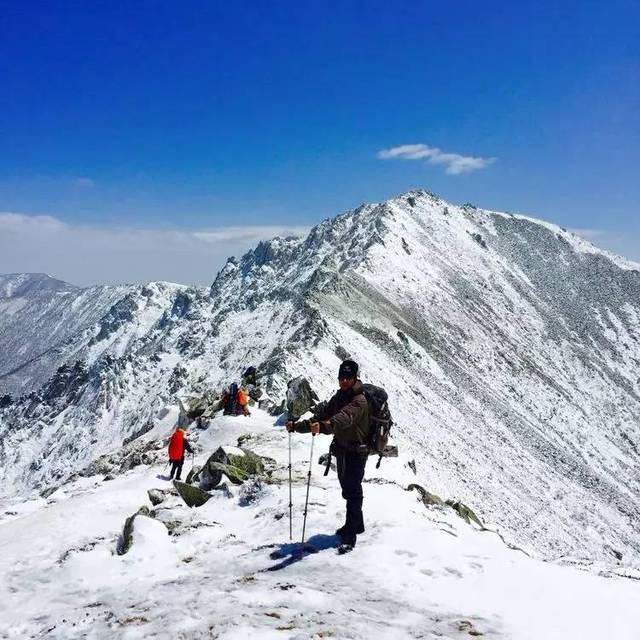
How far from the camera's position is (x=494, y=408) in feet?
190

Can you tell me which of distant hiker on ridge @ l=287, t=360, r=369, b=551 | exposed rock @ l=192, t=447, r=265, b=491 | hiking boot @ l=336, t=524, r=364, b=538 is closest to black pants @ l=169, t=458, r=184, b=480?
exposed rock @ l=192, t=447, r=265, b=491

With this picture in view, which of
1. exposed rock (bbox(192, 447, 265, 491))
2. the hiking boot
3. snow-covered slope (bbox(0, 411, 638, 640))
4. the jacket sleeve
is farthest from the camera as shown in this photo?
exposed rock (bbox(192, 447, 265, 491))

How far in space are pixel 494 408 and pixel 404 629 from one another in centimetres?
5489

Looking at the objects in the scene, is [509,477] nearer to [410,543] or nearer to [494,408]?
[494,408]

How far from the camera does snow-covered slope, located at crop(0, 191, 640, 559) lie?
136 feet

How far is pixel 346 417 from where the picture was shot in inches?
341

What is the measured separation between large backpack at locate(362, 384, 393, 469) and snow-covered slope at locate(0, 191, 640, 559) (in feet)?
66.4

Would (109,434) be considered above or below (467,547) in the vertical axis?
below

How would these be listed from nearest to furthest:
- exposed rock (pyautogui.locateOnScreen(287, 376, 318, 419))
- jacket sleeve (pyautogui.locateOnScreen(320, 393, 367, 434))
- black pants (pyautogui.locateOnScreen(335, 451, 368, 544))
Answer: jacket sleeve (pyautogui.locateOnScreen(320, 393, 367, 434))
black pants (pyautogui.locateOnScreen(335, 451, 368, 544))
exposed rock (pyautogui.locateOnScreen(287, 376, 318, 419))

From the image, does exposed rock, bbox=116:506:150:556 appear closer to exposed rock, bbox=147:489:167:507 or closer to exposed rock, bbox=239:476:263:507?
exposed rock, bbox=239:476:263:507

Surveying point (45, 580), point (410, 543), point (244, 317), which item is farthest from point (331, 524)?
point (244, 317)

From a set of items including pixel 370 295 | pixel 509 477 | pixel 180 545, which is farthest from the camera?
pixel 370 295

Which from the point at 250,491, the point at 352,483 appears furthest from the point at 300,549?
the point at 250,491

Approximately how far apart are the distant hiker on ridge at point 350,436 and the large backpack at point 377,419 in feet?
0.42
